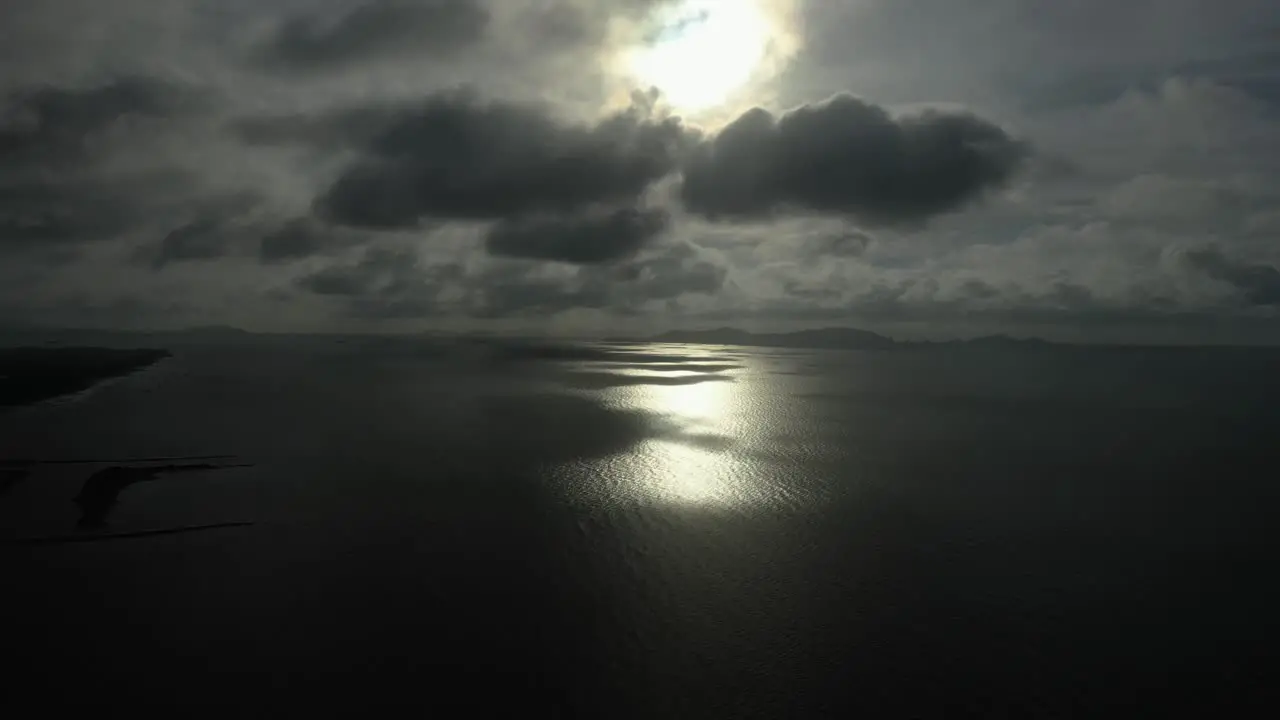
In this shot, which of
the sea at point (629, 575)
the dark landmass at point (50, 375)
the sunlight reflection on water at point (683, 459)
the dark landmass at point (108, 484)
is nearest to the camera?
the sea at point (629, 575)

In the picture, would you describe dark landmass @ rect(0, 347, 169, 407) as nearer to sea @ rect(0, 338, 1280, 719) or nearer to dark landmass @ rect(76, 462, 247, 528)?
sea @ rect(0, 338, 1280, 719)

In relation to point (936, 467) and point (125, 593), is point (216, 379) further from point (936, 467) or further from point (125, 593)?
point (936, 467)

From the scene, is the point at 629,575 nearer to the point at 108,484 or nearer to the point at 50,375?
the point at 108,484

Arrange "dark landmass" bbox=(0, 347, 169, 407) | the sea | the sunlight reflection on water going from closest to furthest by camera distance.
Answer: the sea, the sunlight reflection on water, "dark landmass" bbox=(0, 347, 169, 407)

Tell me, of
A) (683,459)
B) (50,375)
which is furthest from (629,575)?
(50,375)

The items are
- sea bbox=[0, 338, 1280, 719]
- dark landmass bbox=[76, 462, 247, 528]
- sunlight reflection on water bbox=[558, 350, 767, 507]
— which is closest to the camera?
sea bbox=[0, 338, 1280, 719]

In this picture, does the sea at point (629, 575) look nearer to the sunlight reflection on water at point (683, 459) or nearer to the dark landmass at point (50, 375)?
the sunlight reflection on water at point (683, 459)

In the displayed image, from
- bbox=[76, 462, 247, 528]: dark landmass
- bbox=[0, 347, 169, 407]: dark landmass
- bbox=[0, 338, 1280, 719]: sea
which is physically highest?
bbox=[0, 347, 169, 407]: dark landmass

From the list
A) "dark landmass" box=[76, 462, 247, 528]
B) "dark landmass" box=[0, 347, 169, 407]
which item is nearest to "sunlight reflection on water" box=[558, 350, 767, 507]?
"dark landmass" box=[76, 462, 247, 528]

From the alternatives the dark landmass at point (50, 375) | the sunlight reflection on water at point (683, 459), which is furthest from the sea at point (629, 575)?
the dark landmass at point (50, 375)
